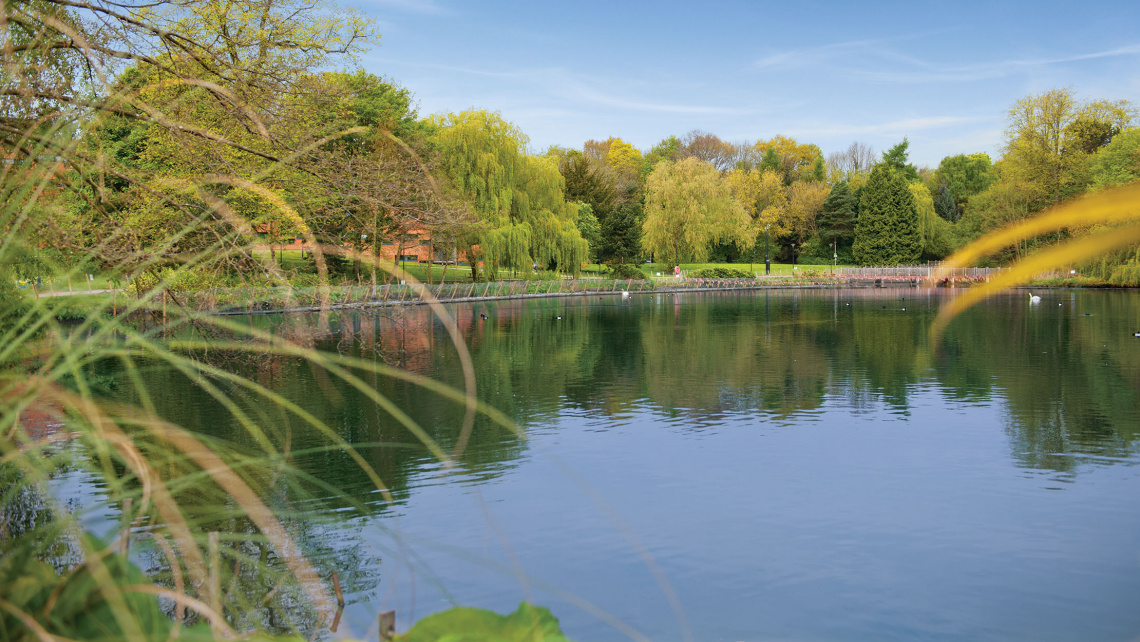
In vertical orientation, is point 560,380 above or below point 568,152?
below

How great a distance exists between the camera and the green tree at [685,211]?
233ft

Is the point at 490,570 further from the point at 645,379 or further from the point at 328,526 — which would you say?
the point at 645,379

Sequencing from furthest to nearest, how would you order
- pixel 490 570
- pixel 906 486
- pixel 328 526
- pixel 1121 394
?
pixel 1121 394 < pixel 906 486 < pixel 328 526 < pixel 490 570

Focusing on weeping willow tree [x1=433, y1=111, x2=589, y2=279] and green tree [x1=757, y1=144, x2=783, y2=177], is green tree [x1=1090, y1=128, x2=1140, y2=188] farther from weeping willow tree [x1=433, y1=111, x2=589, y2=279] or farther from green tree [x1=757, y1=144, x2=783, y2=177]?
green tree [x1=757, y1=144, x2=783, y2=177]

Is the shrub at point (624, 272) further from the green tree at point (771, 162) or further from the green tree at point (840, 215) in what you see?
the green tree at point (771, 162)

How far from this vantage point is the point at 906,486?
473 inches

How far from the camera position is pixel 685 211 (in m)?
71.0

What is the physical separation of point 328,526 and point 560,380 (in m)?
11.7

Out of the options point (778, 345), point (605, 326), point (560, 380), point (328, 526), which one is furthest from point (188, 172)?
point (605, 326)

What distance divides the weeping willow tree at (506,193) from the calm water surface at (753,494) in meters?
23.2

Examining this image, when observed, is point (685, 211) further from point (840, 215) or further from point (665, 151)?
point (665, 151)

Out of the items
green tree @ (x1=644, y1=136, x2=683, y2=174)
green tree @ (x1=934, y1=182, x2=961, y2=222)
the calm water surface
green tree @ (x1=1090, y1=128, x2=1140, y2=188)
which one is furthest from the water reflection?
green tree @ (x1=644, y1=136, x2=683, y2=174)

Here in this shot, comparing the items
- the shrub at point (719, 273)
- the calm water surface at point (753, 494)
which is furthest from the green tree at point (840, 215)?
the calm water surface at point (753, 494)

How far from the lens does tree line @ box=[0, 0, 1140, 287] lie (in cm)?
564
